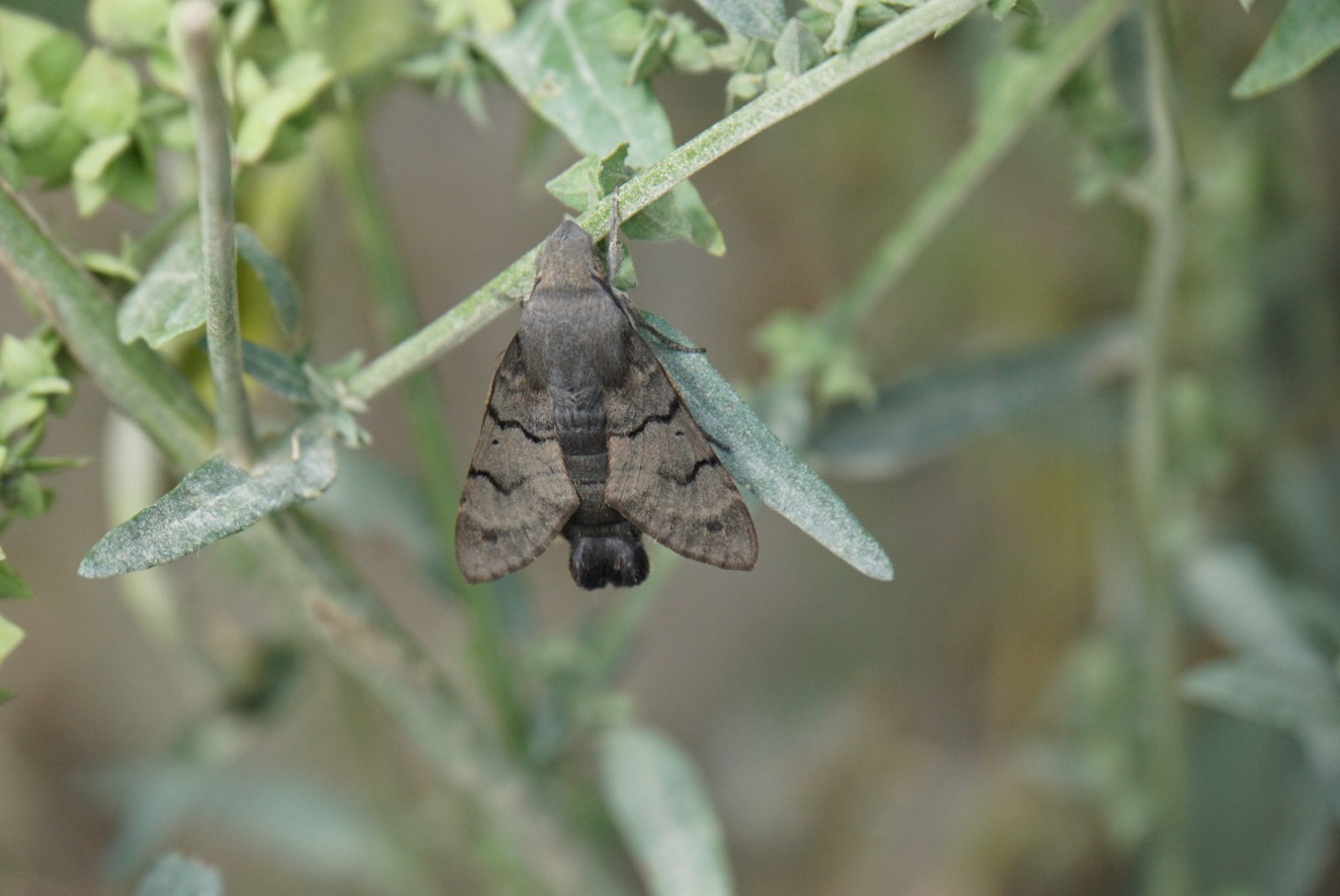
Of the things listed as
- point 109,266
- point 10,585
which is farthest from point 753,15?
point 10,585

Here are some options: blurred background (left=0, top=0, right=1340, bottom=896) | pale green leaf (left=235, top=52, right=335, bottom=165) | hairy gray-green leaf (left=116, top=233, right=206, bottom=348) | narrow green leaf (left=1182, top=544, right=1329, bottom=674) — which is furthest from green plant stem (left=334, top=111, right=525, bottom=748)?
narrow green leaf (left=1182, top=544, right=1329, bottom=674)

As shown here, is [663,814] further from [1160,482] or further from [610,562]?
[1160,482]

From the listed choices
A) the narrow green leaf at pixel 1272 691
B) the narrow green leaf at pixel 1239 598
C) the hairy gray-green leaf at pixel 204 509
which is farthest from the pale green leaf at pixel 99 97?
the narrow green leaf at pixel 1239 598

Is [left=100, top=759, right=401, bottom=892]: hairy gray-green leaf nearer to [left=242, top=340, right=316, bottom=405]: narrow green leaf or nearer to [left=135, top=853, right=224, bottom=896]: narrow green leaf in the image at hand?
[left=135, top=853, right=224, bottom=896]: narrow green leaf

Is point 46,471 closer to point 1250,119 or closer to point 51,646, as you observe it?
point 1250,119

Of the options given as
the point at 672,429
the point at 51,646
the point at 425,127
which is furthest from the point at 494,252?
the point at 672,429

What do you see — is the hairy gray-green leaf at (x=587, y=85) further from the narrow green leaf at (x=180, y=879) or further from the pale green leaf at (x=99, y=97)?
the narrow green leaf at (x=180, y=879)
